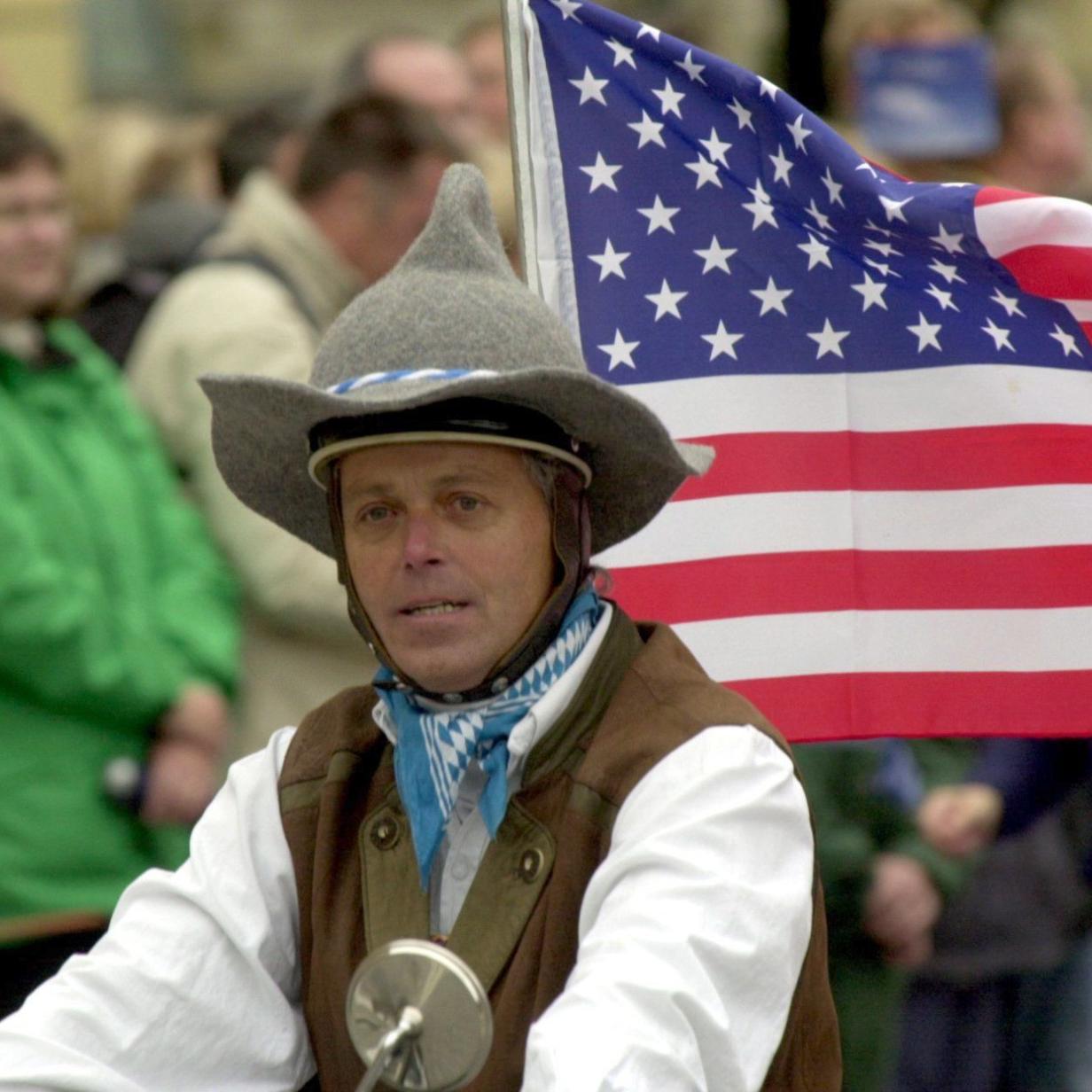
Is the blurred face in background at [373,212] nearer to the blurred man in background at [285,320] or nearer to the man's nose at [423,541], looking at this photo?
the blurred man in background at [285,320]

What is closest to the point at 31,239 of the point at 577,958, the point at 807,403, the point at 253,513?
the point at 253,513

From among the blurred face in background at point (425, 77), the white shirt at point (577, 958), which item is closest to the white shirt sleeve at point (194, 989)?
the white shirt at point (577, 958)

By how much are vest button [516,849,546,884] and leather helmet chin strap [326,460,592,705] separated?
0.23 meters

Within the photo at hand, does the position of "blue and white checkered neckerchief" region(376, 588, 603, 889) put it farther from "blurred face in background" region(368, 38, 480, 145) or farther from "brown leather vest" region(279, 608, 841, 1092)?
"blurred face in background" region(368, 38, 480, 145)

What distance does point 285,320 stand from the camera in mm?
5344

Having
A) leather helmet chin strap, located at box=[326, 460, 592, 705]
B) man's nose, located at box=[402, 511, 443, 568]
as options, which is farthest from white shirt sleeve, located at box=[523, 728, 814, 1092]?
man's nose, located at box=[402, 511, 443, 568]

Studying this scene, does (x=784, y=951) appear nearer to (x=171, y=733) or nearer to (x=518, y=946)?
(x=518, y=946)

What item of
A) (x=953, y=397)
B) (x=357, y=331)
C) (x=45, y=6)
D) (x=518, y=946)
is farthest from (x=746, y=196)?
(x=45, y=6)

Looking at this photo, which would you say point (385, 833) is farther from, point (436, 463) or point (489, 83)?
point (489, 83)

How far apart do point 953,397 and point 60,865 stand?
1.88 metres

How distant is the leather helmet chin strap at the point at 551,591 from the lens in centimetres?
324

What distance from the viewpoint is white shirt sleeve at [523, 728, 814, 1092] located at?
269 centimetres

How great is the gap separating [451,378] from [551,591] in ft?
1.25

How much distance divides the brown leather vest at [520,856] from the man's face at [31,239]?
191cm
